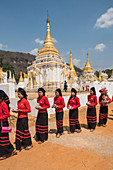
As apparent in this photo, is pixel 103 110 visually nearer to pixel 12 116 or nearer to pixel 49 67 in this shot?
pixel 12 116

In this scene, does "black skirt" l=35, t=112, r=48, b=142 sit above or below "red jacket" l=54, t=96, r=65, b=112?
below

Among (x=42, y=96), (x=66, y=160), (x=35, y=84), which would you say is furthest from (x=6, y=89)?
(x=35, y=84)

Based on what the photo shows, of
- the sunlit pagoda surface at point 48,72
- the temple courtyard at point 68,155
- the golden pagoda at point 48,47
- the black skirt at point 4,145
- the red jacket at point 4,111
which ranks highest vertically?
the golden pagoda at point 48,47

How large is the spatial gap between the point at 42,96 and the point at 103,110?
10.9 feet

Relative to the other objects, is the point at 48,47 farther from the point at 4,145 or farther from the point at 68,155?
the point at 68,155

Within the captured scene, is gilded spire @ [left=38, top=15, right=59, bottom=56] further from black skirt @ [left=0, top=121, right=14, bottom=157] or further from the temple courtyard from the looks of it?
black skirt @ [left=0, top=121, right=14, bottom=157]

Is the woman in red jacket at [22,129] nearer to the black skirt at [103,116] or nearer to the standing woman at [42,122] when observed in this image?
the standing woman at [42,122]

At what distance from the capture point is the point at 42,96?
4.45 m

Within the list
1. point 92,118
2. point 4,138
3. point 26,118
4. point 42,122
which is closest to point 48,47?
point 92,118

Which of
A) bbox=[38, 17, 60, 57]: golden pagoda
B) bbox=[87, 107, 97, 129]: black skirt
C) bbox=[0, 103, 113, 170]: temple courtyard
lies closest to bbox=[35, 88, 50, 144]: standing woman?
bbox=[0, 103, 113, 170]: temple courtyard

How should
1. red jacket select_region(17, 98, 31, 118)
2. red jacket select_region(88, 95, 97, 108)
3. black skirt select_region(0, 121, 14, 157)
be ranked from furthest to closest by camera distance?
red jacket select_region(88, 95, 97, 108) → red jacket select_region(17, 98, 31, 118) → black skirt select_region(0, 121, 14, 157)

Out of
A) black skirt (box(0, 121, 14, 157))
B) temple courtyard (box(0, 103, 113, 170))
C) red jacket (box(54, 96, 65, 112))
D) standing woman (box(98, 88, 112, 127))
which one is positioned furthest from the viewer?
standing woman (box(98, 88, 112, 127))

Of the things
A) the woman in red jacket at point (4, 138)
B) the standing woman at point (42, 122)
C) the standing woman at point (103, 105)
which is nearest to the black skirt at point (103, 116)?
the standing woman at point (103, 105)

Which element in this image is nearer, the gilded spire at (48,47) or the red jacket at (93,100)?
the red jacket at (93,100)
